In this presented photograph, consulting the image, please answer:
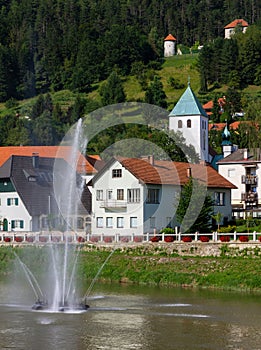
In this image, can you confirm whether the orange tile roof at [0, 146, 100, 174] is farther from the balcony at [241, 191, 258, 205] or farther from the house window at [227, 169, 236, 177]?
the balcony at [241, 191, 258, 205]

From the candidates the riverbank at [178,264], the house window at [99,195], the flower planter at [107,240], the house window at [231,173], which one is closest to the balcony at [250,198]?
the house window at [231,173]

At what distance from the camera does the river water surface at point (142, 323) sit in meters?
31.8

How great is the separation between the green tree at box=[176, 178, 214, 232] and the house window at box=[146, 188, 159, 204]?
413 cm

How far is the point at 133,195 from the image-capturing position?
228 feet

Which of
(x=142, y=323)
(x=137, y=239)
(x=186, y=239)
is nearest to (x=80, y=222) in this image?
(x=137, y=239)

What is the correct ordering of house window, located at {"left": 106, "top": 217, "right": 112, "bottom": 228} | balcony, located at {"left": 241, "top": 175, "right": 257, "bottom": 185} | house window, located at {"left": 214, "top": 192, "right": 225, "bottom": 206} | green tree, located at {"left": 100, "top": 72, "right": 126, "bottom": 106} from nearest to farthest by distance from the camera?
house window, located at {"left": 106, "top": 217, "right": 112, "bottom": 228}, house window, located at {"left": 214, "top": 192, "right": 225, "bottom": 206}, balcony, located at {"left": 241, "top": 175, "right": 257, "bottom": 185}, green tree, located at {"left": 100, "top": 72, "right": 126, "bottom": 106}

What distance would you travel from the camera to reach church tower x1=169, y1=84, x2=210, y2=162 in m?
109

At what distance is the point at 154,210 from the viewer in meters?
69.2

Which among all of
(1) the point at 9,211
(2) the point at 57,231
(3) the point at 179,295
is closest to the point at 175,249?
(3) the point at 179,295

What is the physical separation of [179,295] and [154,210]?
2406 centimetres

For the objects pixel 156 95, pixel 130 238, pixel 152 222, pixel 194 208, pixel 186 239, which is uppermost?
pixel 156 95

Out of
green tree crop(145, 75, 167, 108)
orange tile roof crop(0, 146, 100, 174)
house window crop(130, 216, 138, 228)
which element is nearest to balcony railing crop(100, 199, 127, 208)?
house window crop(130, 216, 138, 228)

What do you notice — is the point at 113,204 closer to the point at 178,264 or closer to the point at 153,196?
the point at 153,196

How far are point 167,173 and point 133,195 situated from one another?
4046mm
